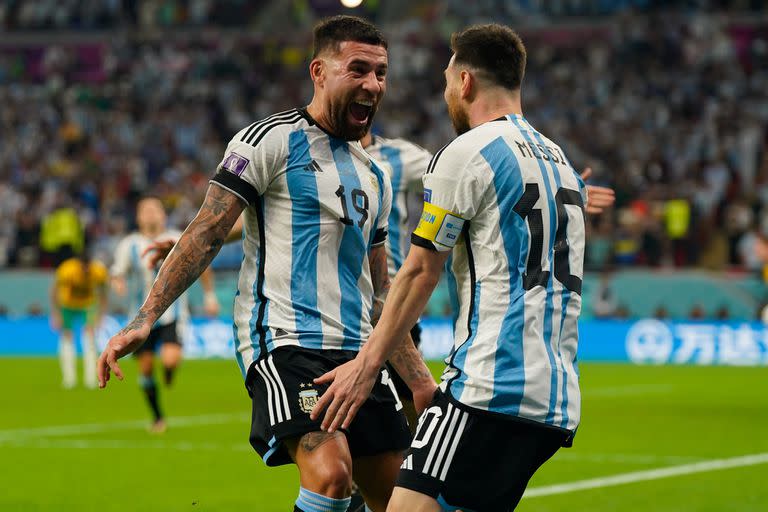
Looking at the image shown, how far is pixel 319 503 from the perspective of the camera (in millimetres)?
4883

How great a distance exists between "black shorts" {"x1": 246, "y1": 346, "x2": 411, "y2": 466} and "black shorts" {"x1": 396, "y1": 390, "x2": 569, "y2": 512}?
0.74m

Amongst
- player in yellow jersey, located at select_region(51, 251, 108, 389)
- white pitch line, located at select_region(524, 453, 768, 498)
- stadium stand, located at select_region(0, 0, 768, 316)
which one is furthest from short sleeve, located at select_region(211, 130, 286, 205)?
stadium stand, located at select_region(0, 0, 768, 316)

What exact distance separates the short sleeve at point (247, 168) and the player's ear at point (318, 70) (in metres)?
0.41

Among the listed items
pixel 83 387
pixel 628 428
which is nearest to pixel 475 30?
pixel 628 428

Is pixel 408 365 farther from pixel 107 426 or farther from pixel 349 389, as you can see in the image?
pixel 107 426

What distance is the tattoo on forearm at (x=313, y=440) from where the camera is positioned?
496 cm

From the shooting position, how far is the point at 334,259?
5324 millimetres

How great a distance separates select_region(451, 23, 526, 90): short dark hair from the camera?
4.51m

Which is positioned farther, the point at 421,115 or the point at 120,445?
the point at 421,115

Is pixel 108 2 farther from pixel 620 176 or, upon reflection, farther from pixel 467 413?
pixel 467 413

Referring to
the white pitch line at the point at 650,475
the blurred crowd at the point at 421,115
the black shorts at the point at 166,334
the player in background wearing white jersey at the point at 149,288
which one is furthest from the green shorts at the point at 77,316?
the white pitch line at the point at 650,475

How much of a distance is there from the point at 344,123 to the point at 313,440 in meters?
1.34

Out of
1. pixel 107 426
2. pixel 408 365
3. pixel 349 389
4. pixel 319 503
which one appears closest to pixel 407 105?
pixel 107 426

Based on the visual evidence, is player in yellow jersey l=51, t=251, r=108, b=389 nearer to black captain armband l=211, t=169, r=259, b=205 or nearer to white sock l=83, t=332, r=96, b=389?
white sock l=83, t=332, r=96, b=389
